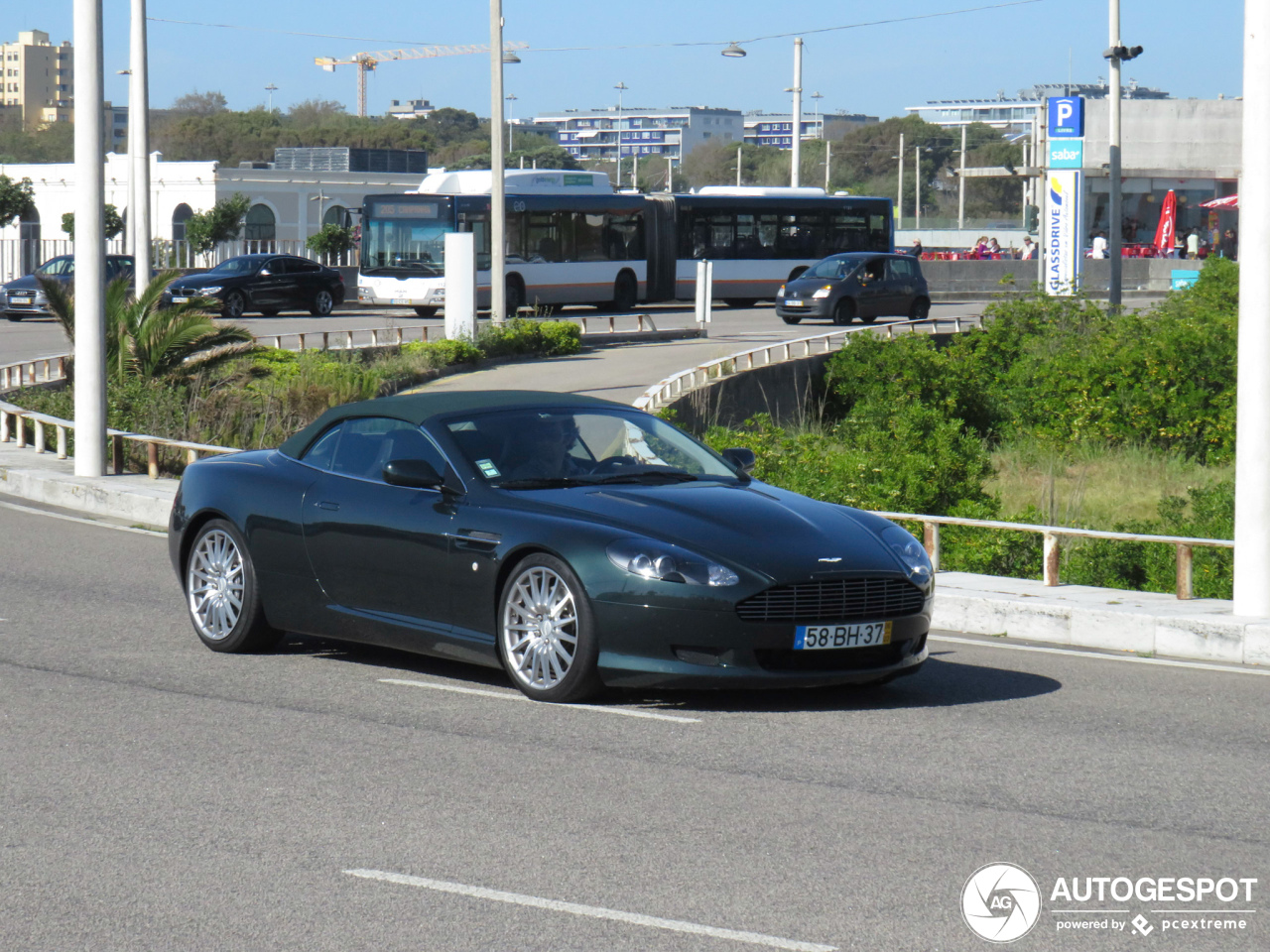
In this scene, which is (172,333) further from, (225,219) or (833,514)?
(225,219)

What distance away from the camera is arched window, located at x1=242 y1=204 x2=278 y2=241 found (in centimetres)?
7250

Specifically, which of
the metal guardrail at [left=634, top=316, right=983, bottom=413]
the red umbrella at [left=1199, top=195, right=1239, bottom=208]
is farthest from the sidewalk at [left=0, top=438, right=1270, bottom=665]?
the red umbrella at [left=1199, top=195, right=1239, bottom=208]

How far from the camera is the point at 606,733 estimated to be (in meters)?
7.09

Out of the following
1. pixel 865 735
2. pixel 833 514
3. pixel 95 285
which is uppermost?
pixel 95 285

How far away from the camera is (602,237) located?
42469 mm

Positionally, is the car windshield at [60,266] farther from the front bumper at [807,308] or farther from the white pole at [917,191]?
the white pole at [917,191]

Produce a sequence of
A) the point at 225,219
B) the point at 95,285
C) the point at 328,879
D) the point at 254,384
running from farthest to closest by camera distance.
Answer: the point at 225,219 < the point at 254,384 < the point at 95,285 < the point at 328,879

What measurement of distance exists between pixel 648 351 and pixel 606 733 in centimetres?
2490

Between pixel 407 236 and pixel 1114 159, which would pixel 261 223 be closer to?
pixel 407 236

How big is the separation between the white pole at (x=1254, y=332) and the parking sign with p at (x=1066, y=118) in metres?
26.1

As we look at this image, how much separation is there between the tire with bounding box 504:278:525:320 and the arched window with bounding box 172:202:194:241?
36.3 metres

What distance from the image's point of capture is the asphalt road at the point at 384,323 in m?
31.8

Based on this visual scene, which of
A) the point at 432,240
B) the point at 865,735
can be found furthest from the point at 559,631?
the point at 432,240

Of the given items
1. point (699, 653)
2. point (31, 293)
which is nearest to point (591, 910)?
point (699, 653)
